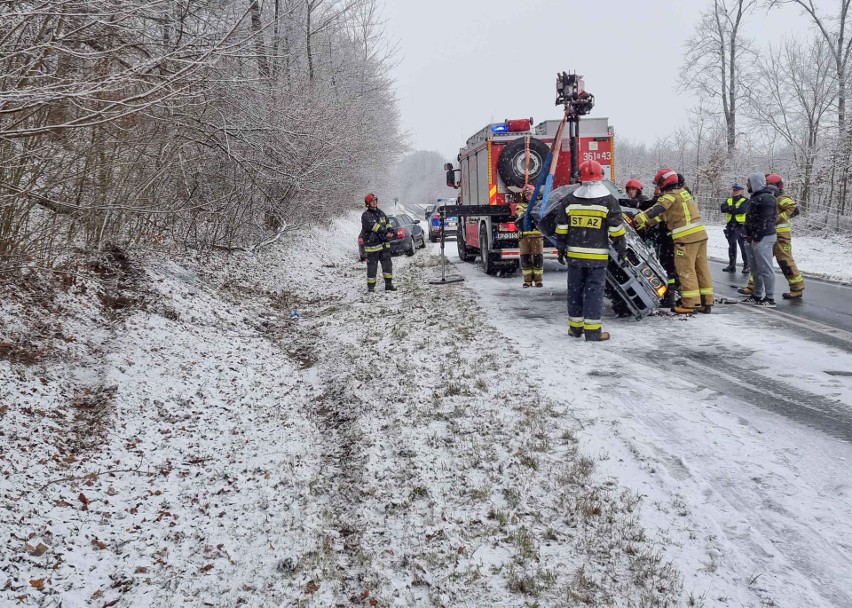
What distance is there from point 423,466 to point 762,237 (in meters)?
6.97

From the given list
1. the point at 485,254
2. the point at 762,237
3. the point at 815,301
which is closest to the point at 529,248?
the point at 485,254

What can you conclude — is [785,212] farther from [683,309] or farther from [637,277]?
[637,277]


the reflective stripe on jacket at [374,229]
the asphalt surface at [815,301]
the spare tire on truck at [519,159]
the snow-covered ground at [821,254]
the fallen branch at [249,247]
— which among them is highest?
the spare tire on truck at [519,159]

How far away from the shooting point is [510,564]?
10.5 feet

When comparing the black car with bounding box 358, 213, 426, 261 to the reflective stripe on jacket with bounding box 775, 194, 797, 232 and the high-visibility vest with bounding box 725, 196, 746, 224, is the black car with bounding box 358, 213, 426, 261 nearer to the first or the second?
the high-visibility vest with bounding box 725, 196, 746, 224

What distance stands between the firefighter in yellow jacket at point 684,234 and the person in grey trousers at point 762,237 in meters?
1.17

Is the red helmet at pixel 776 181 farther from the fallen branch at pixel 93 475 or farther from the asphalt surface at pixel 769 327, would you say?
the fallen branch at pixel 93 475

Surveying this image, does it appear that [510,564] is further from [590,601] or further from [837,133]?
[837,133]

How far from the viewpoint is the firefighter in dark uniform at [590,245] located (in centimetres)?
704

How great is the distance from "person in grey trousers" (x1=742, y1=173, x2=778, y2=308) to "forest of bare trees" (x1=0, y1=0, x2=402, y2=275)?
6.91 meters

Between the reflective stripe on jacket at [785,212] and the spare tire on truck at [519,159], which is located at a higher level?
the spare tire on truck at [519,159]

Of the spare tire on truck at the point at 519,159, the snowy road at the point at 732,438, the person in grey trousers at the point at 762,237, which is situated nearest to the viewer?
the snowy road at the point at 732,438

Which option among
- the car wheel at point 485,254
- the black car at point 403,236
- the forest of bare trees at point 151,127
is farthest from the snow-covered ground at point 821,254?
the forest of bare trees at point 151,127

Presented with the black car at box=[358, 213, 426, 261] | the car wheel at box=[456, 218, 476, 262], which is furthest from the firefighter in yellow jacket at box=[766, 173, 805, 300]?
the black car at box=[358, 213, 426, 261]
